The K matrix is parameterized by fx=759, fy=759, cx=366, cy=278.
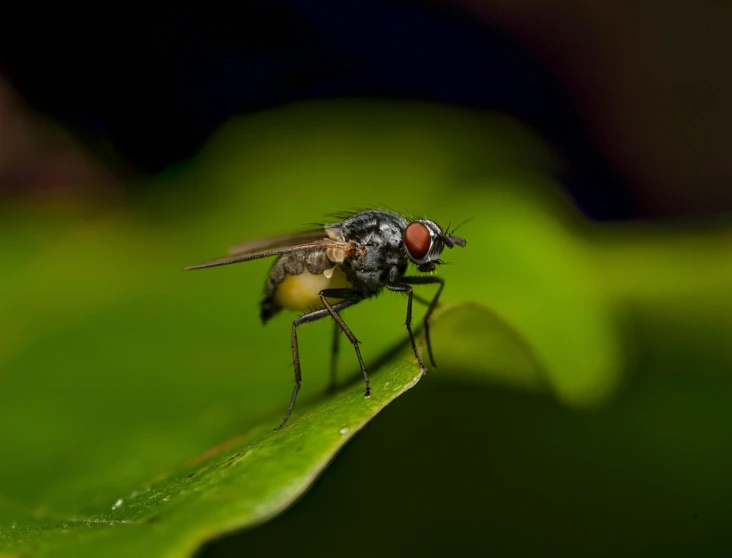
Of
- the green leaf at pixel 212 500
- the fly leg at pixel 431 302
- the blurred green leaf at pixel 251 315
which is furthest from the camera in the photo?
the fly leg at pixel 431 302

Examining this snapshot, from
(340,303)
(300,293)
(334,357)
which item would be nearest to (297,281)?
(300,293)

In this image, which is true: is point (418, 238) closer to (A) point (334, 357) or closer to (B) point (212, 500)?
(A) point (334, 357)

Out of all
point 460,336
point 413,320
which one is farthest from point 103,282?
point 460,336

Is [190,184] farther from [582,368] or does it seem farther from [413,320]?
[582,368]

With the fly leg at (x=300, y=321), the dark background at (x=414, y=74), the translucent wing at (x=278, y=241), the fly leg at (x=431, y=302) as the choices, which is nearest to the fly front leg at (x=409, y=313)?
the fly leg at (x=431, y=302)

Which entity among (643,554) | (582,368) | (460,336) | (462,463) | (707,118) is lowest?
(643,554)

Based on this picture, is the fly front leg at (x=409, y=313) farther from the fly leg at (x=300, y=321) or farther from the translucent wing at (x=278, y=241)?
the translucent wing at (x=278, y=241)
